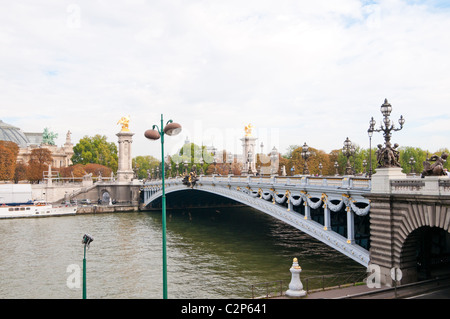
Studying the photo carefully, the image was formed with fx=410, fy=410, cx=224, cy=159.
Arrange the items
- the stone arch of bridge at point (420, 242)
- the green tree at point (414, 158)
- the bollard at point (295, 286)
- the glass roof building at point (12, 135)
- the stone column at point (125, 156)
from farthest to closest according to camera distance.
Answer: the glass roof building at point (12, 135) → the stone column at point (125, 156) → the green tree at point (414, 158) → the bollard at point (295, 286) → the stone arch of bridge at point (420, 242)

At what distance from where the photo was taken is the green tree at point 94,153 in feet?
309

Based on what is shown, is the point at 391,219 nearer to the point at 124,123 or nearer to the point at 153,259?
the point at 153,259

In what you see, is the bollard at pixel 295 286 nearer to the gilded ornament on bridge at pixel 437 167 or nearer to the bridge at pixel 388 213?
the bridge at pixel 388 213

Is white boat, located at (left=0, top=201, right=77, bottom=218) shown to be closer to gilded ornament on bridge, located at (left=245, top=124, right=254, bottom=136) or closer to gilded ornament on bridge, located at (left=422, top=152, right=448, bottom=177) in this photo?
gilded ornament on bridge, located at (left=245, top=124, right=254, bottom=136)

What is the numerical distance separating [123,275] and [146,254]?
5755mm


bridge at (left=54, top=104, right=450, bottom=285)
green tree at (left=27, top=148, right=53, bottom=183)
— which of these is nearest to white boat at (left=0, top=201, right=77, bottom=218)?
green tree at (left=27, top=148, right=53, bottom=183)

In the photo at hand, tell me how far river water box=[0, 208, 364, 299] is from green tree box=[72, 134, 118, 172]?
2072 inches

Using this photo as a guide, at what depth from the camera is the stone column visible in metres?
70.9

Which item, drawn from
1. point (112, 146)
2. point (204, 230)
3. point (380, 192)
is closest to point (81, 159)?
point (112, 146)

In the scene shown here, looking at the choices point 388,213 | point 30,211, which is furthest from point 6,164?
point 388,213

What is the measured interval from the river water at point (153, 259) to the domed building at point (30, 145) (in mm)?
67181

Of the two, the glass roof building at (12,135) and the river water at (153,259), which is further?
the glass roof building at (12,135)

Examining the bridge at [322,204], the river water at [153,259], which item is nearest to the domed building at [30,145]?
the river water at [153,259]
